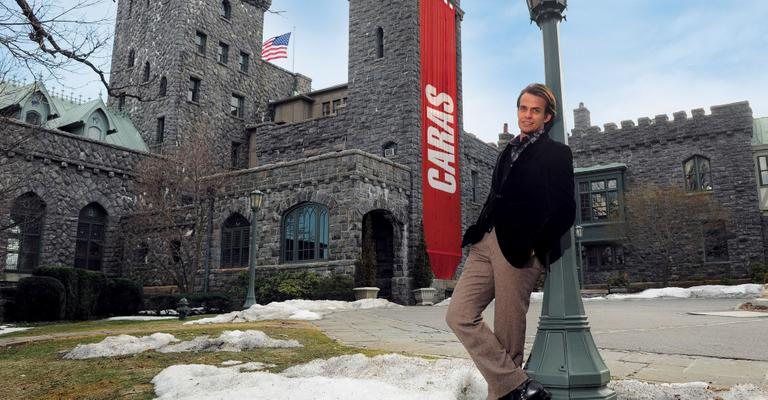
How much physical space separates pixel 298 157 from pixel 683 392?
22.6m

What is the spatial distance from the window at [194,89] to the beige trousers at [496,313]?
1110 inches

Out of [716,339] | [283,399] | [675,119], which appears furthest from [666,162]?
[283,399]

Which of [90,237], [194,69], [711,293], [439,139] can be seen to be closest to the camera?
[711,293]

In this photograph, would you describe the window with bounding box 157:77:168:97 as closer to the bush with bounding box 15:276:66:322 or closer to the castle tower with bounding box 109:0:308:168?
the castle tower with bounding box 109:0:308:168

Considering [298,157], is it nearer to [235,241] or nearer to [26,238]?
[235,241]

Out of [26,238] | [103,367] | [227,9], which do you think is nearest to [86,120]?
[26,238]

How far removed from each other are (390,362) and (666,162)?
28.1 m

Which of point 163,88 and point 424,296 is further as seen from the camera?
point 163,88

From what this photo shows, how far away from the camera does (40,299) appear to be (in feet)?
46.6

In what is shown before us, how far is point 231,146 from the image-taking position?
100 feet

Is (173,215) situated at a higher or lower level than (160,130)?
lower

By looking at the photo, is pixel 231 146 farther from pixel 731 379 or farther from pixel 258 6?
pixel 731 379

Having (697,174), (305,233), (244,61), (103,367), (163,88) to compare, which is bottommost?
(103,367)

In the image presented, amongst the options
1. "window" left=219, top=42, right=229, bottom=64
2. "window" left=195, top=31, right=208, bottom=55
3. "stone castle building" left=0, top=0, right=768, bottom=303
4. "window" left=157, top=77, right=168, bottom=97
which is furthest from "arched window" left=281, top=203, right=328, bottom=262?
"window" left=219, top=42, right=229, bottom=64
